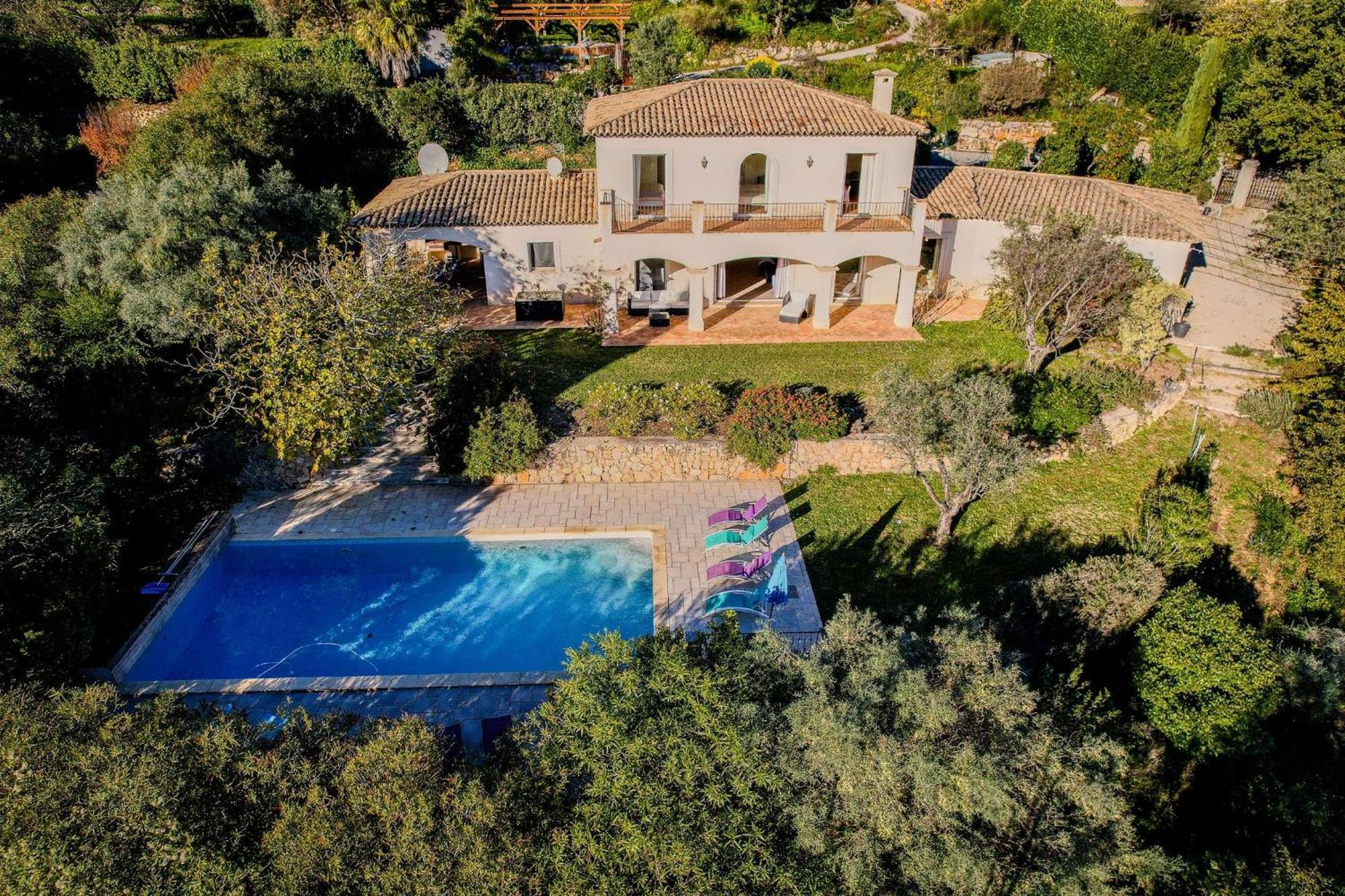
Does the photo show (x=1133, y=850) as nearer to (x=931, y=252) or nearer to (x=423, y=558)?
(x=423, y=558)

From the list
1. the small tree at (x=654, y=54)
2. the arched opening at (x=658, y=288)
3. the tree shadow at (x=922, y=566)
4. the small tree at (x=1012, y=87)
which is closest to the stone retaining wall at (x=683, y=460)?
the tree shadow at (x=922, y=566)

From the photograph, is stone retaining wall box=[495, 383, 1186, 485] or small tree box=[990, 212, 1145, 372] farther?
small tree box=[990, 212, 1145, 372]

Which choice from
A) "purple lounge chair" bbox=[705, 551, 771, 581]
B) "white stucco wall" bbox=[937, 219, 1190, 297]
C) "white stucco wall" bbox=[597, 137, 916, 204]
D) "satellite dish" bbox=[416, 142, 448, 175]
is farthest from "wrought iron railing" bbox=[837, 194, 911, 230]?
"satellite dish" bbox=[416, 142, 448, 175]

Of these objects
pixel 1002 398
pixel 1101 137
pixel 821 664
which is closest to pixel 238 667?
pixel 821 664

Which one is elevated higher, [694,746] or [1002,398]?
[1002,398]

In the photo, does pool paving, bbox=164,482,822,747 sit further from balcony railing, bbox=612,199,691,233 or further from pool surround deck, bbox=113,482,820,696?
balcony railing, bbox=612,199,691,233

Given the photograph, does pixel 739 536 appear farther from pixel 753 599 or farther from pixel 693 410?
pixel 693 410

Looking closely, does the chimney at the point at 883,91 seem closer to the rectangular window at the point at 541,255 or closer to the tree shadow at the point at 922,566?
the rectangular window at the point at 541,255
